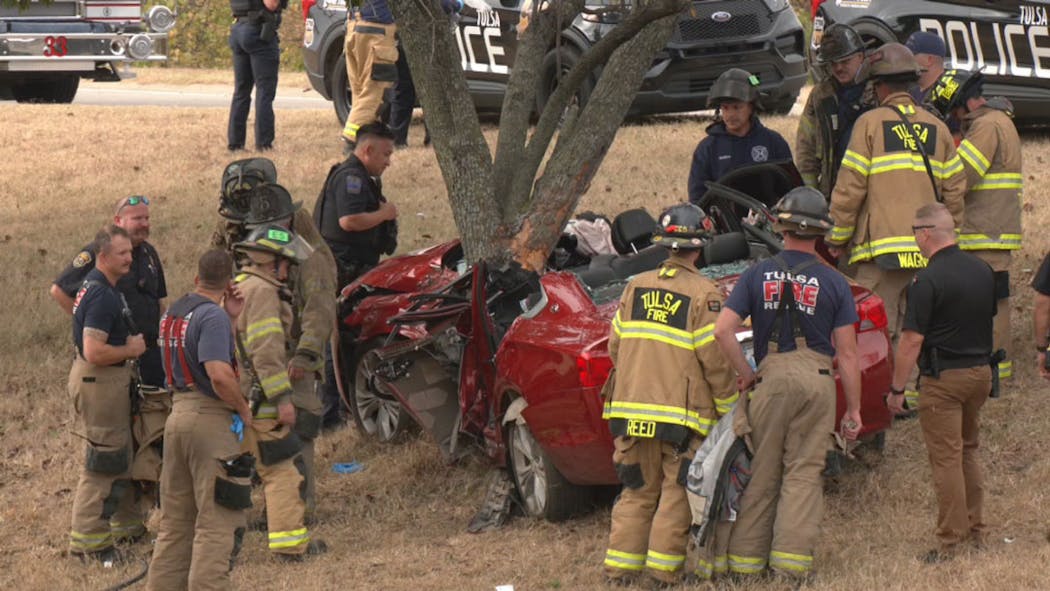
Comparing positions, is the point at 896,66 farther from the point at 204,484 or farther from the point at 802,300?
the point at 204,484

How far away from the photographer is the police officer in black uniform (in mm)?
7660

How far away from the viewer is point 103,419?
750 cm

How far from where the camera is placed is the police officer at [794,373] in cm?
611

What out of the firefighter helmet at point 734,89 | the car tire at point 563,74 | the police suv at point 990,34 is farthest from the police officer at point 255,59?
the firefighter helmet at point 734,89

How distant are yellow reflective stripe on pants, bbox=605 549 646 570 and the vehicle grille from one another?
28.0 feet

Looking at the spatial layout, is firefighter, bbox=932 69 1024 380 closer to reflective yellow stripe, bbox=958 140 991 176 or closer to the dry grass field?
reflective yellow stripe, bbox=958 140 991 176

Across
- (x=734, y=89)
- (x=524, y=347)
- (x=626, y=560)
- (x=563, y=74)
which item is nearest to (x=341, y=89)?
(x=563, y=74)

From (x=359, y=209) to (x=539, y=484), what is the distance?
7.09 ft

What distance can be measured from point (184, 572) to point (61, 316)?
16.5 feet

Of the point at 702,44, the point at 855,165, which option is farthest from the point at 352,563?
the point at 702,44

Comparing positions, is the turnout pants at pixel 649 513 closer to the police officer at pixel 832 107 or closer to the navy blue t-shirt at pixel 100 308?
the navy blue t-shirt at pixel 100 308

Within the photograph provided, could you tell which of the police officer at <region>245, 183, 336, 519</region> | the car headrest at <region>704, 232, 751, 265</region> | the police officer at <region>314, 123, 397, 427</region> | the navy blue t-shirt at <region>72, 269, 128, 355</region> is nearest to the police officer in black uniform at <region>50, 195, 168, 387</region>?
the navy blue t-shirt at <region>72, 269, 128, 355</region>

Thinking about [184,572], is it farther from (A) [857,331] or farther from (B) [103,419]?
(A) [857,331]

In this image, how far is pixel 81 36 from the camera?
16.6 meters
